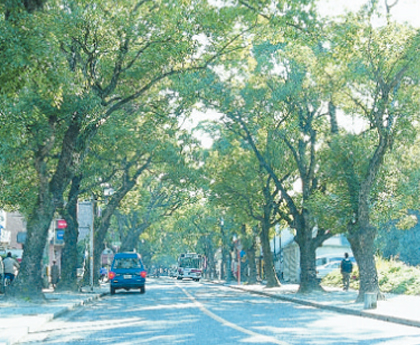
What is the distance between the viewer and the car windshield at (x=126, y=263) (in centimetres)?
3644

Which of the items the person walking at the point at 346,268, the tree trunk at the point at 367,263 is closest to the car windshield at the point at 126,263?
the person walking at the point at 346,268

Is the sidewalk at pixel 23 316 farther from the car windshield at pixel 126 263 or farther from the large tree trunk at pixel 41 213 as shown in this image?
the car windshield at pixel 126 263

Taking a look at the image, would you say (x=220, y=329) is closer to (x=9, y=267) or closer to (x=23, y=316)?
(x=23, y=316)

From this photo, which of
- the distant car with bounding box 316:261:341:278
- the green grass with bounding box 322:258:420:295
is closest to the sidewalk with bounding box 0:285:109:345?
the green grass with bounding box 322:258:420:295

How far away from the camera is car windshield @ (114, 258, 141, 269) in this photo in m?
36.4

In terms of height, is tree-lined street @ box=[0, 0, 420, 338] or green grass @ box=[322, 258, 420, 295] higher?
tree-lined street @ box=[0, 0, 420, 338]

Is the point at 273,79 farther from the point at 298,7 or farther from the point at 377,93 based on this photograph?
the point at 298,7

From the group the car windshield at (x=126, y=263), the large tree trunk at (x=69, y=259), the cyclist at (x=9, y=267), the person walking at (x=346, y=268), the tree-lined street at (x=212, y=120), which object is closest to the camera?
the tree-lined street at (x=212, y=120)

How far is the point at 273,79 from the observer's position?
32.2 meters

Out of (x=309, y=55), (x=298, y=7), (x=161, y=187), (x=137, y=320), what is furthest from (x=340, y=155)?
(x=161, y=187)

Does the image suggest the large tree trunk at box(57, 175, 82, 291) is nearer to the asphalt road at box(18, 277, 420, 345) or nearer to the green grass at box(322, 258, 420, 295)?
the asphalt road at box(18, 277, 420, 345)

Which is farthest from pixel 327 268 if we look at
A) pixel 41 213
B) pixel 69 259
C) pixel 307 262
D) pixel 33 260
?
pixel 33 260

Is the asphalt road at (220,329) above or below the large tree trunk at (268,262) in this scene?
below

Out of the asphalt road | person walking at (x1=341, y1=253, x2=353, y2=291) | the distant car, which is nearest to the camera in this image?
the asphalt road
